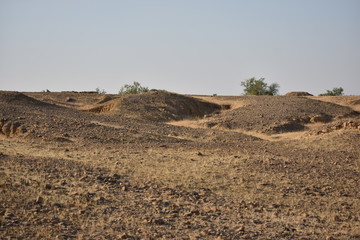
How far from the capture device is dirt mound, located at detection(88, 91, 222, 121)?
89.2 ft

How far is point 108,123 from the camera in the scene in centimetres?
2044

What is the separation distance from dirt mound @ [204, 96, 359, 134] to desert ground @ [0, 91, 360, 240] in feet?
16.6

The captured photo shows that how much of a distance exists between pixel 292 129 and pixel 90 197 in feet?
54.7

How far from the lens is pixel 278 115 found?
25.8m

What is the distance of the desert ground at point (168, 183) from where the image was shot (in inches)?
290

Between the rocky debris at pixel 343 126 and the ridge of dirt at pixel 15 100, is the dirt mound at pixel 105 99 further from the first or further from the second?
the rocky debris at pixel 343 126

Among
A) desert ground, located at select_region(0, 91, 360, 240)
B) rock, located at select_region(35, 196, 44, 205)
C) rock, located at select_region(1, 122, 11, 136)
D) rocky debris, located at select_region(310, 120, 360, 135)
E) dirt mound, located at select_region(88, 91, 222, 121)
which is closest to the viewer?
desert ground, located at select_region(0, 91, 360, 240)

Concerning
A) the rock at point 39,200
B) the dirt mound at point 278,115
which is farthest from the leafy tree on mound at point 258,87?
the rock at point 39,200

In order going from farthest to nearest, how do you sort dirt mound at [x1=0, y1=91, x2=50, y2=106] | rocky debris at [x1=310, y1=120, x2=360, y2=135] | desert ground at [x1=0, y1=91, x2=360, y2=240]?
1. dirt mound at [x1=0, y1=91, x2=50, y2=106]
2. rocky debris at [x1=310, y1=120, x2=360, y2=135]
3. desert ground at [x1=0, y1=91, x2=360, y2=240]

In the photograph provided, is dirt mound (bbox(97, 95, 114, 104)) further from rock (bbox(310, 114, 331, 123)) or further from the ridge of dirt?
rock (bbox(310, 114, 331, 123))

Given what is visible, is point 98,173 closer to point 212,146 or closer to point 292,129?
point 212,146

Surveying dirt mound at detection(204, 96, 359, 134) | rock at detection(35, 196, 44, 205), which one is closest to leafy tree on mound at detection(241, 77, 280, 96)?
dirt mound at detection(204, 96, 359, 134)

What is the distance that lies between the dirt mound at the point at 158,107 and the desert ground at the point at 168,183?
734 centimetres

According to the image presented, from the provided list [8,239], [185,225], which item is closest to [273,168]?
[185,225]
